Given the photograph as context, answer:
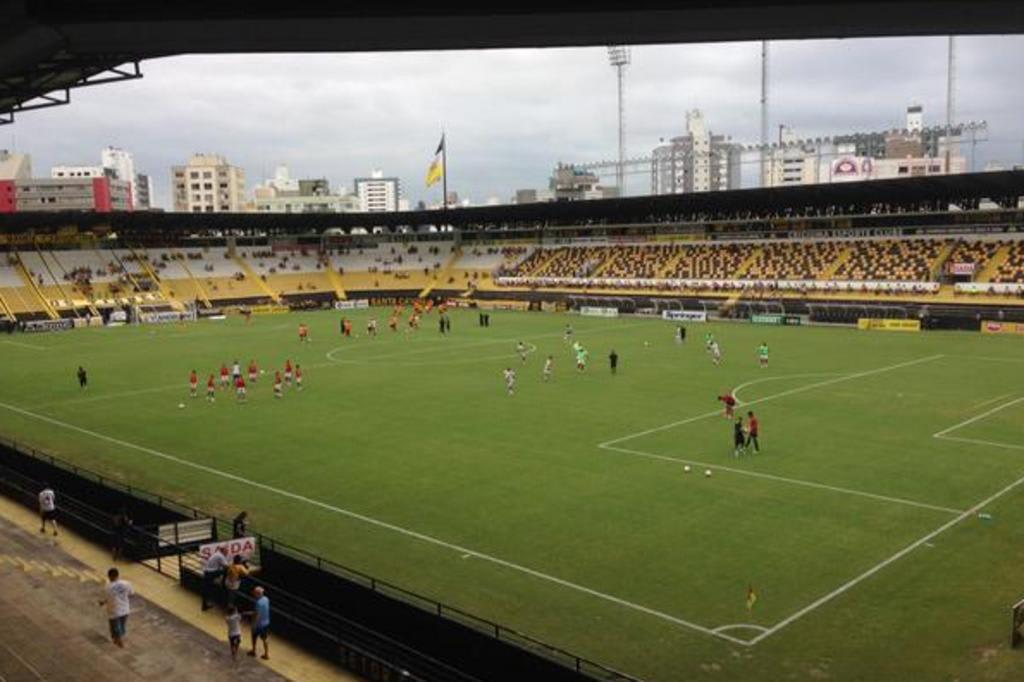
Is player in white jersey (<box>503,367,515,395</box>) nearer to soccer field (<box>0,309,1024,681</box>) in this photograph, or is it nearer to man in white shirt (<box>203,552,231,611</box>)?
soccer field (<box>0,309,1024,681</box>)

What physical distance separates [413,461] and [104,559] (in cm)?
978

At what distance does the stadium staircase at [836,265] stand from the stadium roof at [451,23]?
2456 inches

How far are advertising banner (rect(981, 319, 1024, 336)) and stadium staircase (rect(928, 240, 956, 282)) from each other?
25.0 ft

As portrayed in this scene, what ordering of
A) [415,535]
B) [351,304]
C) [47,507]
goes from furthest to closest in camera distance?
[351,304], [47,507], [415,535]

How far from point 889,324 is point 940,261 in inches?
362

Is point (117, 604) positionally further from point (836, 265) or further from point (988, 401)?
point (836, 265)

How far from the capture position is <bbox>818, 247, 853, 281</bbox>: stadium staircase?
2758 inches

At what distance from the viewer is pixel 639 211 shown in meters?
83.8

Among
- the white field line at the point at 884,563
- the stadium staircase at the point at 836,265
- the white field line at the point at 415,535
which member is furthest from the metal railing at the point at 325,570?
the stadium staircase at the point at 836,265

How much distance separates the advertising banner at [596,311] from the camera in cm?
7600

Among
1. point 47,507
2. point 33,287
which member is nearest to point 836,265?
point 47,507

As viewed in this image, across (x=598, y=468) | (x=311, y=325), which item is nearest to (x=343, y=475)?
(x=598, y=468)

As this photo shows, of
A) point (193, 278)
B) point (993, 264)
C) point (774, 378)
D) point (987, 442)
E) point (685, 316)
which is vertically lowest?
point (987, 442)

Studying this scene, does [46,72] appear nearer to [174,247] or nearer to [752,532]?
[752,532]
